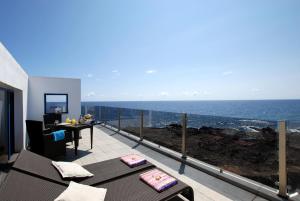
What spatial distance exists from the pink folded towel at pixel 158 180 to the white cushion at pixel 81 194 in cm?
51

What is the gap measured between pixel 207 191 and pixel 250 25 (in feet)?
19.1

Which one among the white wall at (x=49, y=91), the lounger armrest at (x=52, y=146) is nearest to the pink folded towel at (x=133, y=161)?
the lounger armrest at (x=52, y=146)

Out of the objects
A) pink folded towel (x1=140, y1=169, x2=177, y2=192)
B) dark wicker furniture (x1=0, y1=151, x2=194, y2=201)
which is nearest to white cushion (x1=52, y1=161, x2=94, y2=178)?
dark wicker furniture (x1=0, y1=151, x2=194, y2=201)

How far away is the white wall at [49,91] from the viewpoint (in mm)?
7762

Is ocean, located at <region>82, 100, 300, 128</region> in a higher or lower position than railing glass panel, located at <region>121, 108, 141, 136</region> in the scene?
lower

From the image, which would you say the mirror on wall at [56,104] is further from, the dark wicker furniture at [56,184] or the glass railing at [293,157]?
the glass railing at [293,157]

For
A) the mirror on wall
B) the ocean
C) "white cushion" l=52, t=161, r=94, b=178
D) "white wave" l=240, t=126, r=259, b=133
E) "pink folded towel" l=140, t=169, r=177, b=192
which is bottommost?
the ocean

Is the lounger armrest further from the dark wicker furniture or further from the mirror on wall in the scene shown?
the mirror on wall

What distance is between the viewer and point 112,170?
7.93ft

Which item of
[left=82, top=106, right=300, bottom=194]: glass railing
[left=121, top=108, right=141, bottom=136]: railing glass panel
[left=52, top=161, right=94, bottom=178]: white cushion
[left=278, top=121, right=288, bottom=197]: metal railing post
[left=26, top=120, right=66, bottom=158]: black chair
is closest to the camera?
[left=52, top=161, right=94, bottom=178]: white cushion

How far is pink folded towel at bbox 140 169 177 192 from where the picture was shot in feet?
6.38

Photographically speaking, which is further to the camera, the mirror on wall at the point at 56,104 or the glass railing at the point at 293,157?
the mirror on wall at the point at 56,104

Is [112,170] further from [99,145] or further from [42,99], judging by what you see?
[42,99]

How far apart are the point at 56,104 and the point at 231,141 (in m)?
8.23
